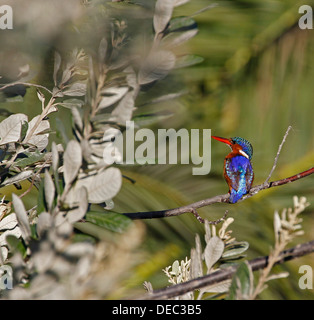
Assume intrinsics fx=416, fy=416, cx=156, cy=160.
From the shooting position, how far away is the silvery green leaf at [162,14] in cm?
49

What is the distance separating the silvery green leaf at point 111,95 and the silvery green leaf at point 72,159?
2.6 inches

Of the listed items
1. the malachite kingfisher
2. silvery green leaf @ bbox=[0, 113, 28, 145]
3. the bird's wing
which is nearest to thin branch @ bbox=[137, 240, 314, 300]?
silvery green leaf @ bbox=[0, 113, 28, 145]

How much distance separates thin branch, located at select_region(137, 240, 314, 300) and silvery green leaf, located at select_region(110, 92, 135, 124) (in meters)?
0.20

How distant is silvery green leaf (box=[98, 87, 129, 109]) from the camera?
0.49m

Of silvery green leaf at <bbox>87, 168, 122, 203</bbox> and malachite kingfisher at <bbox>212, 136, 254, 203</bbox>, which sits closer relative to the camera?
silvery green leaf at <bbox>87, 168, 122, 203</bbox>

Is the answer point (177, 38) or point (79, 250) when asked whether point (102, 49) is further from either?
point (79, 250)

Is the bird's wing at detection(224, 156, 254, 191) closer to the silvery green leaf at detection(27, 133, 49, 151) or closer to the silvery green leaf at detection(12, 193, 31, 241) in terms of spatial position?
the silvery green leaf at detection(27, 133, 49, 151)

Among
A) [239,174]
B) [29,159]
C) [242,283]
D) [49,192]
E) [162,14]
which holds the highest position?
[239,174]

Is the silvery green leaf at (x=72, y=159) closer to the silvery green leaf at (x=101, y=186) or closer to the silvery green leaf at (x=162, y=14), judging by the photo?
the silvery green leaf at (x=101, y=186)

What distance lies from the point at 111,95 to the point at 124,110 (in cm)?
3

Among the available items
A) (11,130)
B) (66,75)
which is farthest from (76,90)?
(11,130)

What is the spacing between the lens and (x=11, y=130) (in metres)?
0.67
